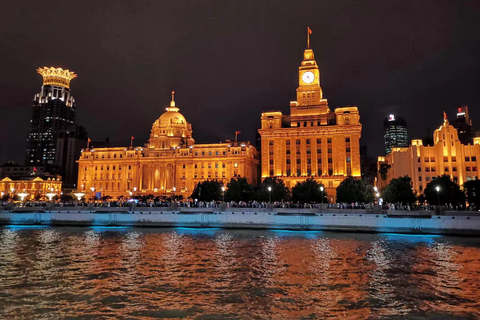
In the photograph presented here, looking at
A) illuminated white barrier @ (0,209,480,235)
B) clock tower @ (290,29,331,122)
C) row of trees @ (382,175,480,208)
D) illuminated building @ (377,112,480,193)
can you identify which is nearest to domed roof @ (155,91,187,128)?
clock tower @ (290,29,331,122)

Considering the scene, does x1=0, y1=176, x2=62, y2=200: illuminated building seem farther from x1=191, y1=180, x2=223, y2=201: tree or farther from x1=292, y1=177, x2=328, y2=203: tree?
x1=292, y1=177, x2=328, y2=203: tree

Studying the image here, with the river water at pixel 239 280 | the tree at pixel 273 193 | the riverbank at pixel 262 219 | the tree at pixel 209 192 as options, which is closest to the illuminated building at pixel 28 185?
the riverbank at pixel 262 219

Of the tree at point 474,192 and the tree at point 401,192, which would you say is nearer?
the tree at point 474,192

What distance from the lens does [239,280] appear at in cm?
2577

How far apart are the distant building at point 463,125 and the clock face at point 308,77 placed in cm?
9158

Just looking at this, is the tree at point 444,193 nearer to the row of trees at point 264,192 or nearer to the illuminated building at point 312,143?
the row of trees at point 264,192

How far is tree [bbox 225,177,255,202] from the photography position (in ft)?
271

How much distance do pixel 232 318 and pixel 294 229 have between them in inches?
1647

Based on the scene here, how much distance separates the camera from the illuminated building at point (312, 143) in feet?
361

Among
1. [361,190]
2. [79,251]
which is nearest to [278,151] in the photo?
[361,190]

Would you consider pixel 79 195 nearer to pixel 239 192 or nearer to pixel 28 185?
pixel 28 185

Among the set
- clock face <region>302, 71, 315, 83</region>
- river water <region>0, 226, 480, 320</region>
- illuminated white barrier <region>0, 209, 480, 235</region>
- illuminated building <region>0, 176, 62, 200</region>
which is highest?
clock face <region>302, 71, 315, 83</region>

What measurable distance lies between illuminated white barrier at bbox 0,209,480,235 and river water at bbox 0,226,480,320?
7.06 metres

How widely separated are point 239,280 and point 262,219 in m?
34.8
